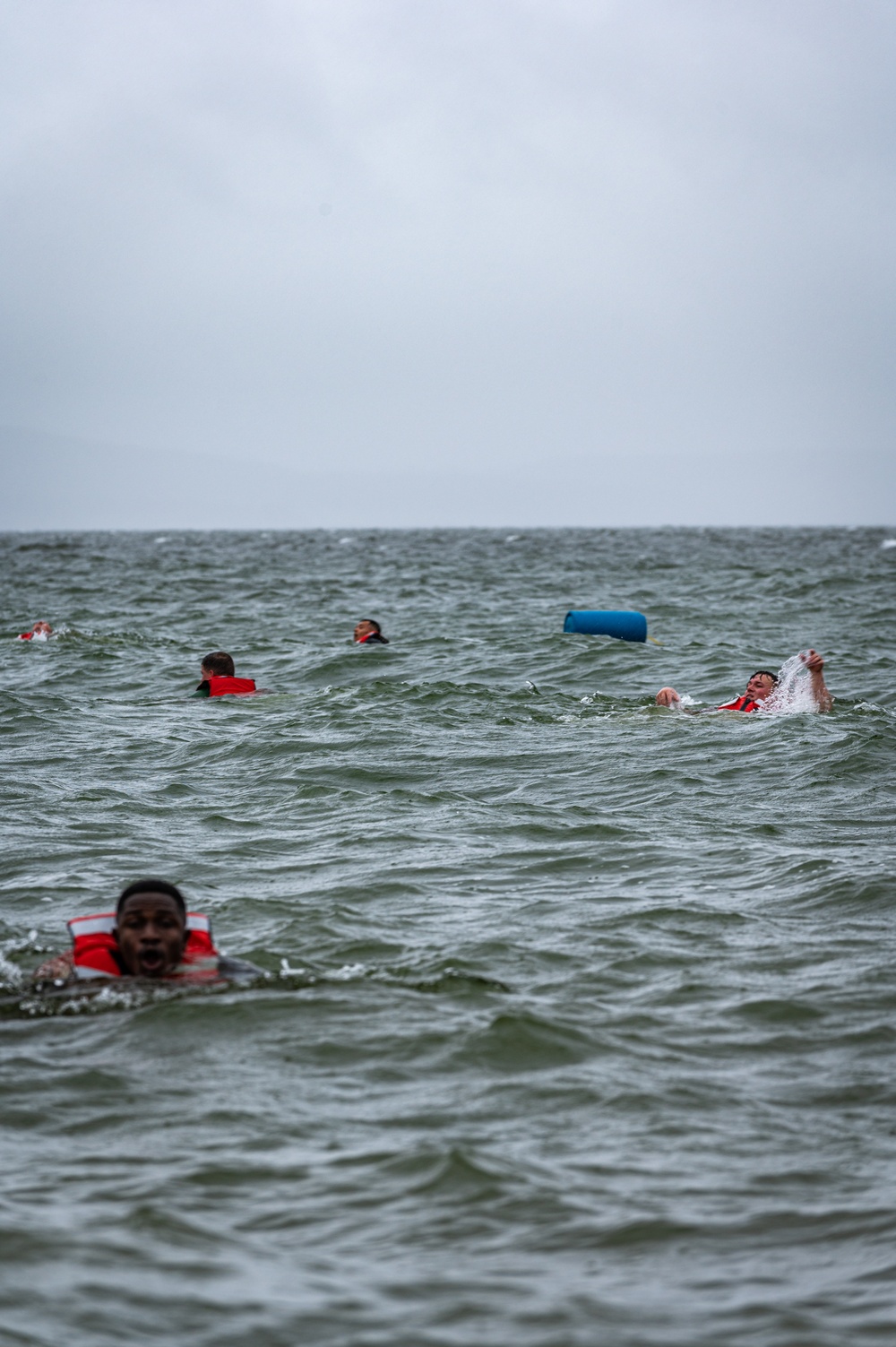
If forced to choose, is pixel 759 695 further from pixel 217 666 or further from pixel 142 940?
pixel 142 940

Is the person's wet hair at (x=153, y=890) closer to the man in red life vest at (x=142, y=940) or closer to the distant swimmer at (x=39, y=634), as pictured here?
the man in red life vest at (x=142, y=940)

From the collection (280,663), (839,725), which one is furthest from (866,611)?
(839,725)

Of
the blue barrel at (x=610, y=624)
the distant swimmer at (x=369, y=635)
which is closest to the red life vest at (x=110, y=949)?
the distant swimmer at (x=369, y=635)

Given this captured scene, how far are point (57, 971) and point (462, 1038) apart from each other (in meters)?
1.96

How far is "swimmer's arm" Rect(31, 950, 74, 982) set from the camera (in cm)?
638

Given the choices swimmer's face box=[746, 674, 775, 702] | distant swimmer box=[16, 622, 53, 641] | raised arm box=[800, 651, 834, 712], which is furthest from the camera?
distant swimmer box=[16, 622, 53, 641]

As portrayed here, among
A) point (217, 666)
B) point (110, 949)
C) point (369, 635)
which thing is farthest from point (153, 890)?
point (369, 635)

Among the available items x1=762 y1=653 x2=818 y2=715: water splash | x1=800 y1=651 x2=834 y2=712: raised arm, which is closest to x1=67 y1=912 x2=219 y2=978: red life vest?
x1=800 y1=651 x2=834 y2=712: raised arm

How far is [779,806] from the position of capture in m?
10.2

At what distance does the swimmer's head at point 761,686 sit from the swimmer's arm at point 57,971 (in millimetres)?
9329

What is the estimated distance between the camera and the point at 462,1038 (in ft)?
18.6

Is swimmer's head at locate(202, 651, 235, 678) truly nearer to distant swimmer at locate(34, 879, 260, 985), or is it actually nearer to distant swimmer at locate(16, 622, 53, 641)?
distant swimmer at locate(16, 622, 53, 641)

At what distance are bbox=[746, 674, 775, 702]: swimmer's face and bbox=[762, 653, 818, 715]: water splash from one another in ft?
0.24

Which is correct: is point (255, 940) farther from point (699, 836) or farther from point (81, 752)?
point (81, 752)
